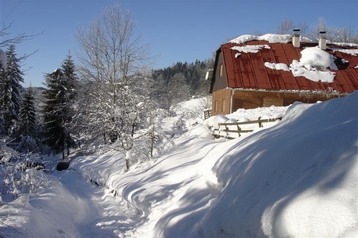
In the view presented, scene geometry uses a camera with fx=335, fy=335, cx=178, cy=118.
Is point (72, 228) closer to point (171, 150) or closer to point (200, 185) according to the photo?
point (200, 185)

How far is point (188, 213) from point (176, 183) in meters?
3.83

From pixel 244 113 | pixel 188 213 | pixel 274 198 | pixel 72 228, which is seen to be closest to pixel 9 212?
pixel 72 228

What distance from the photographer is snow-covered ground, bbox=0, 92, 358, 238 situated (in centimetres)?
384

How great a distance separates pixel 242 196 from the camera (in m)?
5.44

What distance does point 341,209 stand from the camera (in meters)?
3.50

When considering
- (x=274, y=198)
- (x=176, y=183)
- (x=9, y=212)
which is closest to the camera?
(x=274, y=198)

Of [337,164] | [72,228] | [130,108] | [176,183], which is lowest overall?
[72,228]

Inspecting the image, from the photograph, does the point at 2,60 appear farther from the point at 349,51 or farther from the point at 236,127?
the point at 349,51

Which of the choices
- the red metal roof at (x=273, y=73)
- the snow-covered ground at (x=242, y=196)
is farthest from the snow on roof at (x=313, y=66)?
the snow-covered ground at (x=242, y=196)

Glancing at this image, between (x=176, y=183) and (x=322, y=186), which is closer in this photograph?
(x=322, y=186)

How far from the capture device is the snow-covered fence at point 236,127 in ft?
42.7

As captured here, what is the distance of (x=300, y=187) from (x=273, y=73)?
64.9 feet

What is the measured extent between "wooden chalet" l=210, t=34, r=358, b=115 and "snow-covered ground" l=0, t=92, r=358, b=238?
8.87 m

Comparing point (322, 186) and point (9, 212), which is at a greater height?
point (322, 186)
